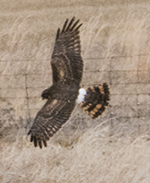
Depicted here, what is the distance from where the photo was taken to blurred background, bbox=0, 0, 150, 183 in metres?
3.41

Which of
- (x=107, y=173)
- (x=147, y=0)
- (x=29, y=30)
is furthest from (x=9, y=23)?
(x=107, y=173)

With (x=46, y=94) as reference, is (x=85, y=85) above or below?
above

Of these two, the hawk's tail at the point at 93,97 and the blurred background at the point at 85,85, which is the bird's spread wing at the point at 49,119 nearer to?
the hawk's tail at the point at 93,97

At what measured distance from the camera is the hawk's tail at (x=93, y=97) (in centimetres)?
324

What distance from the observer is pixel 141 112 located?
11.3ft

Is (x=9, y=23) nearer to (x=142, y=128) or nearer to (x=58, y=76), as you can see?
(x=58, y=76)

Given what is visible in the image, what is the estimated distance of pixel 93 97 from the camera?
324cm

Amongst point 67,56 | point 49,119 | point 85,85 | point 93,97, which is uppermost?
point 67,56

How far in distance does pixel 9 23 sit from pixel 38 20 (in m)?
0.43

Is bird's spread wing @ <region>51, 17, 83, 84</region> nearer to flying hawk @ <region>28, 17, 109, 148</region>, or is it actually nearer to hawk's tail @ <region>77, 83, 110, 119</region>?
flying hawk @ <region>28, 17, 109, 148</region>

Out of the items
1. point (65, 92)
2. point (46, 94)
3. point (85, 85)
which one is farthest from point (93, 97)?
point (46, 94)

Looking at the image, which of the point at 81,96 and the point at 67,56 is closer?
the point at 67,56

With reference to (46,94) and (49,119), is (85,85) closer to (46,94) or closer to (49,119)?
(46,94)

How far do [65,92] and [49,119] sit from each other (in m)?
0.42
